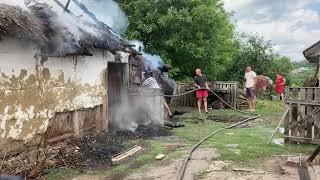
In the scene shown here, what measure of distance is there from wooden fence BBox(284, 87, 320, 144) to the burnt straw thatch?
4.98 meters

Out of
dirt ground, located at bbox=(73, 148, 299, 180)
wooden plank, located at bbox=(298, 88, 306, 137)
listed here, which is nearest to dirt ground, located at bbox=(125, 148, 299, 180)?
dirt ground, located at bbox=(73, 148, 299, 180)

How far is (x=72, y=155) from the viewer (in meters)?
10.2

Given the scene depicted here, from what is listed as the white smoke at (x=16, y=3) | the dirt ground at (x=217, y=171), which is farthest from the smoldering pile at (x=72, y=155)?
the white smoke at (x=16, y=3)

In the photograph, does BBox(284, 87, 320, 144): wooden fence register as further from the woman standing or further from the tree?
the woman standing

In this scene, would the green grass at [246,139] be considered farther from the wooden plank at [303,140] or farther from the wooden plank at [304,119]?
the wooden plank at [304,119]

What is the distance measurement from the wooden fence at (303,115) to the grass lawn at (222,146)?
27 cm

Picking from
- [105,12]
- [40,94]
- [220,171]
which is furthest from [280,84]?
[40,94]

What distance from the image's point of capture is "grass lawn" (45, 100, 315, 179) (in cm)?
949

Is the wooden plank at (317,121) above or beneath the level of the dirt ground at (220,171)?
above

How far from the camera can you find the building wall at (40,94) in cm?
875

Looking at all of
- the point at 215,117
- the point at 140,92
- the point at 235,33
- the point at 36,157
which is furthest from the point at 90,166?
the point at 235,33

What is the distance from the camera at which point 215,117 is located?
17.7 meters

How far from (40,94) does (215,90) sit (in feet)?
42.4

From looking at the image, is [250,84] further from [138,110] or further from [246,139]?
[246,139]
